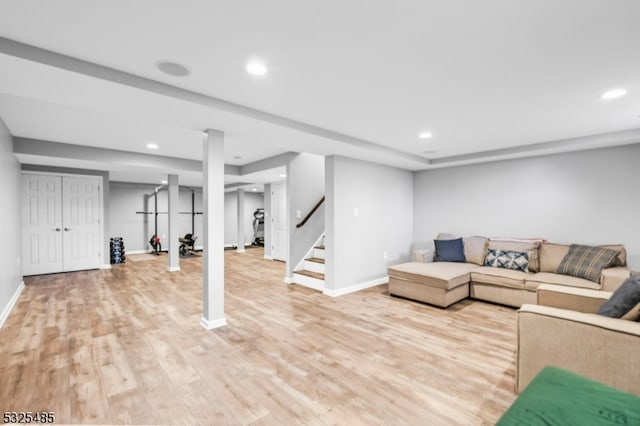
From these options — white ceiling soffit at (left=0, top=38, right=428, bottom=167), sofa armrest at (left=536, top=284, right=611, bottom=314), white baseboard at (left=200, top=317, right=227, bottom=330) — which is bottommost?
white baseboard at (left=200, top=317, right=227, bottom=330)

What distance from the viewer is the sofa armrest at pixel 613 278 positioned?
318 cm

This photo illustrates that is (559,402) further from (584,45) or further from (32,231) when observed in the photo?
(32,231)

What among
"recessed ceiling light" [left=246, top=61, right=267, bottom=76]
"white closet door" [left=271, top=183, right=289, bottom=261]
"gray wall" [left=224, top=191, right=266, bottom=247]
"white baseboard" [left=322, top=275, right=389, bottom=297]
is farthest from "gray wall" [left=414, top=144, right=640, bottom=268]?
"gray wall" [left=224, top=191, right=266, bottom=247]

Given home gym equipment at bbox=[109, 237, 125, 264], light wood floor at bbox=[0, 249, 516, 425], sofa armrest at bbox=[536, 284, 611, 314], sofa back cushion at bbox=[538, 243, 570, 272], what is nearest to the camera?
light wood floor at bbox=[0, 249, 516, 425]

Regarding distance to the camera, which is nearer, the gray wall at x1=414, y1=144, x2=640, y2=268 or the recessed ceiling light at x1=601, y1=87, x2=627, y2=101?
the recessed ceiling light at x1=601, y1=87, x2=627, y2=101

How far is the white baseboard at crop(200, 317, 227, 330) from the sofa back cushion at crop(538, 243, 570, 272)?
4462mm

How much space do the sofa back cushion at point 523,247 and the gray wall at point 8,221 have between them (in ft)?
22.3

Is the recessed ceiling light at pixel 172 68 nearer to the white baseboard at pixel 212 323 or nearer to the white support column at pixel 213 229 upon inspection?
the white support column at pixel 213 229

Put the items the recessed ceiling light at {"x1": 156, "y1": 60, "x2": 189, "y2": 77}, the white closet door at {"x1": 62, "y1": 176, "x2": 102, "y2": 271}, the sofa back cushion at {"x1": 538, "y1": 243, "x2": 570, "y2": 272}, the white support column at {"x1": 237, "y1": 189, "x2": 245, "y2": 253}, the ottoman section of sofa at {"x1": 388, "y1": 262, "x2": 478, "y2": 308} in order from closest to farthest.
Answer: the recessed ceiling light at {"x1": 156, "y1": 60, "x2": 189, "y2": 77} → the ottoman section of sofa at {"x1": 388, "y1": 262, "x2": 478, "y2": 308} → the sofa back cushion at {"x1": 538, "y1": 243, "x2": 570, "y2": 272} → the white closet door at {"x1": 62, "y1": 176, "x2": 102, "y2": 271} → the white support column at {"x1": 237, "y1": 189, "x2": 245, "y2": 253}

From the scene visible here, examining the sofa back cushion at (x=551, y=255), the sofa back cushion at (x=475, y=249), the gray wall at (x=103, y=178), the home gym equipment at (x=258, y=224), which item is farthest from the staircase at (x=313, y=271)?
the home gym equipment at (x=258, y=224)

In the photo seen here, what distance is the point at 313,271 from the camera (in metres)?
5.34

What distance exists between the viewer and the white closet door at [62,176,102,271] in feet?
20.5

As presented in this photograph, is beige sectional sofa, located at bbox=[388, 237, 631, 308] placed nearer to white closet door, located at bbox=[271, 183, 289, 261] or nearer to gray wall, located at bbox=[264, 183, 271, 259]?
white closet door, located at bbox=[271, 183, 289, 261]

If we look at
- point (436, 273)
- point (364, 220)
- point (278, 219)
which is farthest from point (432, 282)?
point (278, 219)
